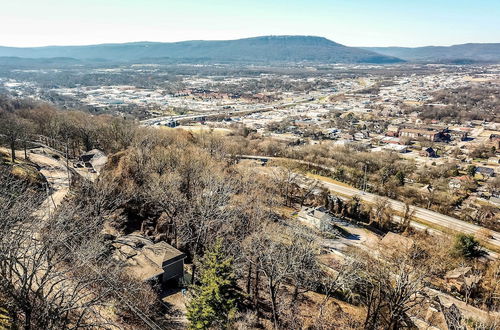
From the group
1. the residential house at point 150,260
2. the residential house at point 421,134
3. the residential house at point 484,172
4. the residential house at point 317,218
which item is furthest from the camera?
the residential house at point 421,134

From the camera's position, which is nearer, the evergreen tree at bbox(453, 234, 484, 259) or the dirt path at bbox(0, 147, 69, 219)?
the evergreen tree at bbox(453, 234, 484, 259)

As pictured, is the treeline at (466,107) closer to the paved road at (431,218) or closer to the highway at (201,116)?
the highway at (201,116)

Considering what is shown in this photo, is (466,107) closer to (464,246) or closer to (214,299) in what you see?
(464,246)

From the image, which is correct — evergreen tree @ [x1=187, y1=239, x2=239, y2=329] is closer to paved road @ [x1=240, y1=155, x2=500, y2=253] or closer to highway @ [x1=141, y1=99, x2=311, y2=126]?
paved road @ [x1=240, y1=155, x2=500, y2=253]

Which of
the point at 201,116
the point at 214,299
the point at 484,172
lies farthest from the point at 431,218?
the point at 201,116

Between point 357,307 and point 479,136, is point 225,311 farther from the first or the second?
point 479,136

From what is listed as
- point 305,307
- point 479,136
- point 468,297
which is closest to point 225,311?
point 305,307

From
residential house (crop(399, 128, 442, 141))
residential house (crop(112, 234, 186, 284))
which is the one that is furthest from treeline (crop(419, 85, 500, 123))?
residential house (crop(112, 234, 186, 284))

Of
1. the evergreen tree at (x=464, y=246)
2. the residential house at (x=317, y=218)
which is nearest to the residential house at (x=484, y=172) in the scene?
the evergreen tree at (x=464, y=246)
